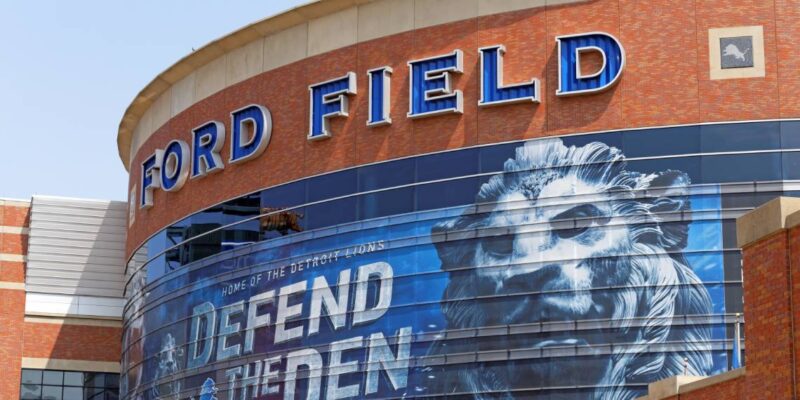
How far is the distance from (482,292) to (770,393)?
23718 millimetres

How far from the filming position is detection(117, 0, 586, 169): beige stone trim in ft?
173

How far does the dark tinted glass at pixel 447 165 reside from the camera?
50594 millimetres

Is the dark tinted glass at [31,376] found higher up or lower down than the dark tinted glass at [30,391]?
higher up

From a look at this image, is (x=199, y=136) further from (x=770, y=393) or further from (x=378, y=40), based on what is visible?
(x=770, y=393)

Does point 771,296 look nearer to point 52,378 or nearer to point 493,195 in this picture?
point 493,195

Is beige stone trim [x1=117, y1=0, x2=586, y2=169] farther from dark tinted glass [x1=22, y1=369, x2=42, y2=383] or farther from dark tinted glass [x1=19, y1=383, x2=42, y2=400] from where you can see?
dark tinted glass [x1=19, y1=383, x2=42, y2=400]

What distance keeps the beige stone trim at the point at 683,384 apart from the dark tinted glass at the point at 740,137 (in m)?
18.0

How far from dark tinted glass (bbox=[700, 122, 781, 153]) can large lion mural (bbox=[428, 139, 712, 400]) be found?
4.86ft

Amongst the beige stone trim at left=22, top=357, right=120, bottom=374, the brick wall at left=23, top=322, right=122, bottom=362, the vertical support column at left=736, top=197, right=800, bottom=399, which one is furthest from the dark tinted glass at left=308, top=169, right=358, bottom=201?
the vertical support column at left=736, top=197, right=800, bottom=399

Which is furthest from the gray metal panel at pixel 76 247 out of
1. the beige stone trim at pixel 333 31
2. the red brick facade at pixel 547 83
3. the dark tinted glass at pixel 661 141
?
the dark tinted glass at pixel 661 141

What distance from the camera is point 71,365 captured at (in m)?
69.7

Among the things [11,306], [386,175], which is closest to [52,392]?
[11,306]

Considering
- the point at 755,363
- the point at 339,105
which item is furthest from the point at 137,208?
the point at 755,363

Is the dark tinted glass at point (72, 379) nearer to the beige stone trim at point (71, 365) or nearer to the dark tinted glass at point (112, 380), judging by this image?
the beige stone trim at point (71, 365)
